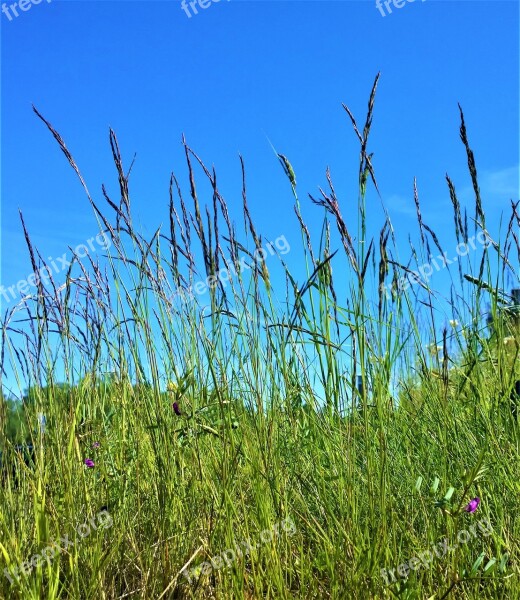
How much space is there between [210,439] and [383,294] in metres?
0.81

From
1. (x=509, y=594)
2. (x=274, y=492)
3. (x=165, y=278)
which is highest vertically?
(x=165, y=278)

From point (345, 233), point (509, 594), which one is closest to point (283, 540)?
point (509, 594)

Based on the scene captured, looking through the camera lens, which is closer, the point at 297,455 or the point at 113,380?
the point at 297,455

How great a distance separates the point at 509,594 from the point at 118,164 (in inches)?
66.4

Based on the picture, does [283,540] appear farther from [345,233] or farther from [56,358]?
[56,358]

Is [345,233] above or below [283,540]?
above

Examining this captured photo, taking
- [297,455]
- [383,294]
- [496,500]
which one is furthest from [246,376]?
[496,500]

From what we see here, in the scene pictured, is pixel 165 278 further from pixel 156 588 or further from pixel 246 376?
pixel 156 588

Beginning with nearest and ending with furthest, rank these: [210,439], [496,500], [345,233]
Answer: [345,233] < [496,500] < [210,439]

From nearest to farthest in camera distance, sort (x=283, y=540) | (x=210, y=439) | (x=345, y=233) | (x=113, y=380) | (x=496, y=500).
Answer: (x=345, y=233)
(x=283, y=540)
(x=496, y=500)
(x=210, y=439)
(x=113, y=380)

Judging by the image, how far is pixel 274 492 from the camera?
1.84 metres

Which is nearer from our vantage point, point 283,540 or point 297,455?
point 283,540

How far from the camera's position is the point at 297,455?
2068 millimetres

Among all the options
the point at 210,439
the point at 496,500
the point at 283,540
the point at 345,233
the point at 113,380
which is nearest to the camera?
the point at 345,233
